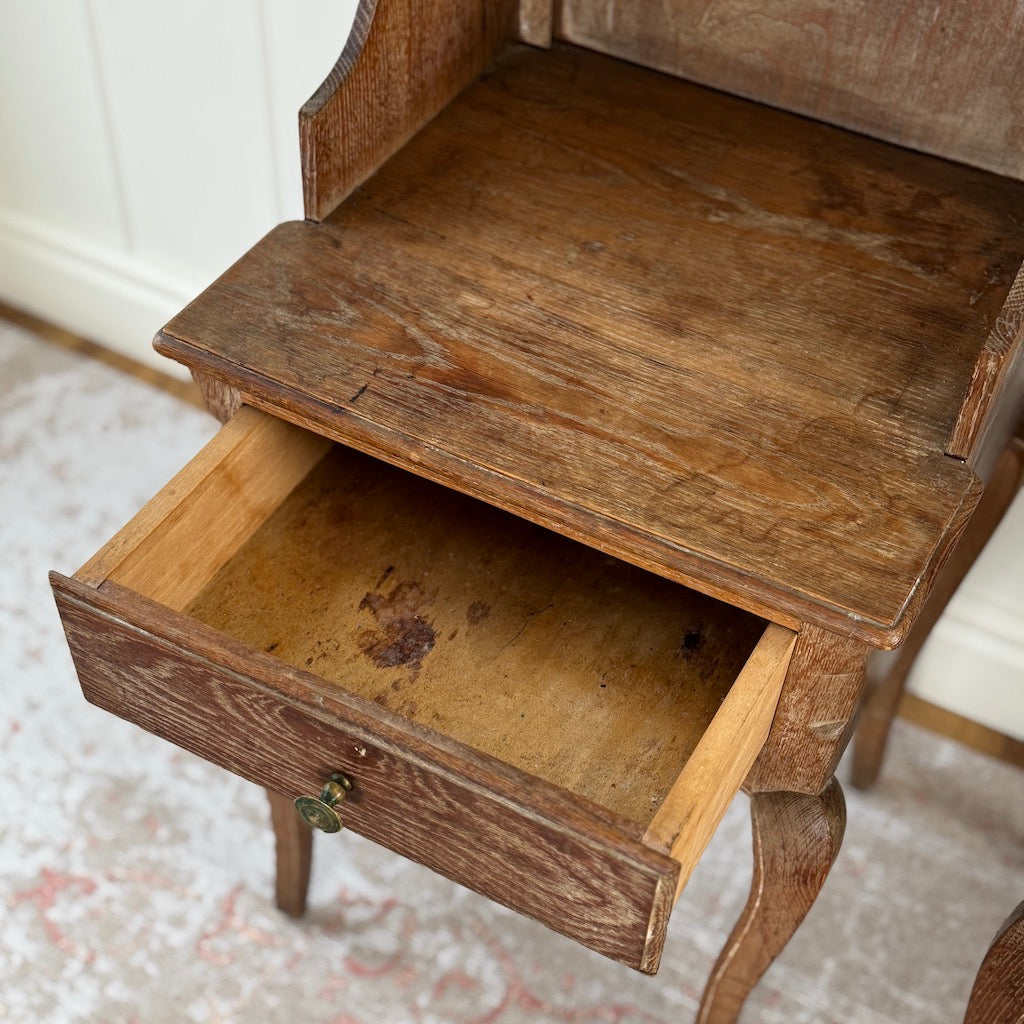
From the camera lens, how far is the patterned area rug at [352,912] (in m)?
1.16

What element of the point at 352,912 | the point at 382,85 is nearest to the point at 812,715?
the point at 382,85

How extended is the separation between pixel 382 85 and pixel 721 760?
483mm

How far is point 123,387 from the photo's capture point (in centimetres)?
163

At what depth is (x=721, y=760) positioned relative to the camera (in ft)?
2.24

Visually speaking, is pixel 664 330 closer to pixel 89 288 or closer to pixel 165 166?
pixel 165 166

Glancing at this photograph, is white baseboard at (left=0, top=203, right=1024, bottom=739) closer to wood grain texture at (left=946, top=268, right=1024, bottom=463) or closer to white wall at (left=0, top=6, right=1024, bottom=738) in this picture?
white wall at (left=0, top=6, right=1024, bottom=738)

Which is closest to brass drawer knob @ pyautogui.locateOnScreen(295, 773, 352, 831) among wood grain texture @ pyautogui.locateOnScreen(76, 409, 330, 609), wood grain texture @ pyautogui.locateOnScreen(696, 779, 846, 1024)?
wood grain texture @ pyautogui.locateOnScreen(76, 409, 330, 609)

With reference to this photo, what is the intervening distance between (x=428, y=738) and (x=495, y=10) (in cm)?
56

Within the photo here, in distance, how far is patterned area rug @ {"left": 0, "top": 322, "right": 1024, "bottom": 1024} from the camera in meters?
1.16

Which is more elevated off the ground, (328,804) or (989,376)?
(989,376)

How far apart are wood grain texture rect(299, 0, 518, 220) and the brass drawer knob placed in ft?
1.18

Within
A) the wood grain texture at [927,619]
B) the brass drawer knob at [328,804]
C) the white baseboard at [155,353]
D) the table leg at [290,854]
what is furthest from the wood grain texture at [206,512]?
the white baseboard at [155,353]

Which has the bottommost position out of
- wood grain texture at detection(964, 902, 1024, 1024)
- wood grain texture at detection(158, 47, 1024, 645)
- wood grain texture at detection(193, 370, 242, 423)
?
wood grain texture at detection(964, 902, 1024, 1024)

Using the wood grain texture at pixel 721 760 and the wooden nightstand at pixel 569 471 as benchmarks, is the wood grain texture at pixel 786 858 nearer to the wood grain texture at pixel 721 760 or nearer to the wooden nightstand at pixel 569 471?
the wooden nightstand at pixel 569 471
